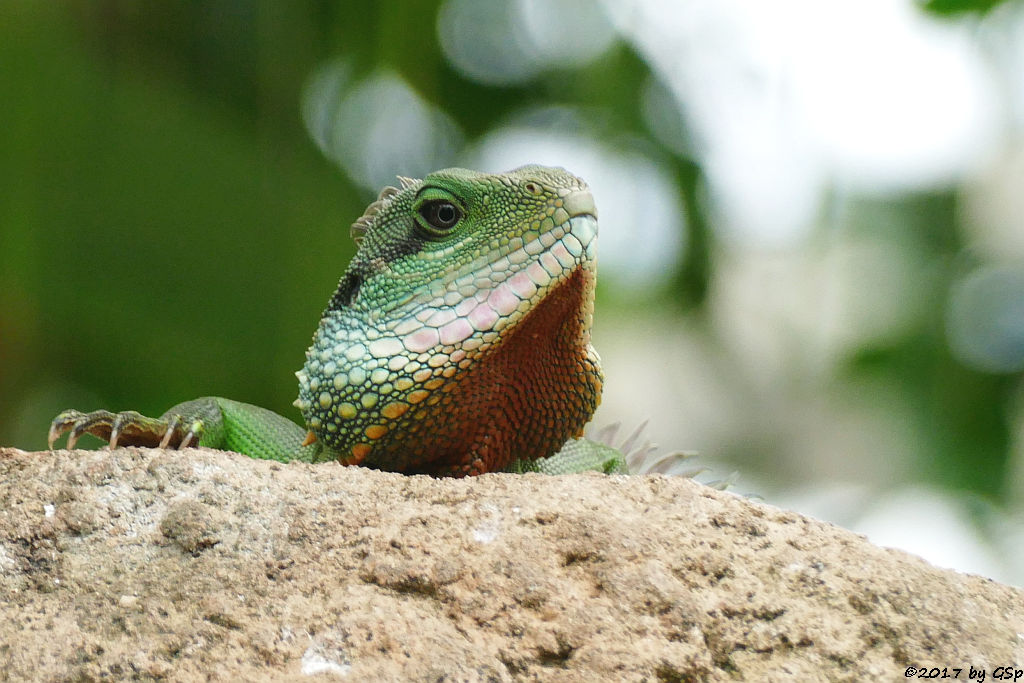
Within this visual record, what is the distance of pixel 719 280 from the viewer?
11.6 metres

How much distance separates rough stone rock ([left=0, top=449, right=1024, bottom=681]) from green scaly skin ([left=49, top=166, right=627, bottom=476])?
0.44m

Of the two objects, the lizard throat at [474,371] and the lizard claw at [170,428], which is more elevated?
the lizard throat at [474,371]

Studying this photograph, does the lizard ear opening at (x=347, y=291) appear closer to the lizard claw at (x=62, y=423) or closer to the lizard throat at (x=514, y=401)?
the lizard throat at (x=514, y=401)

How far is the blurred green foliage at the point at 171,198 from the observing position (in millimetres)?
6988

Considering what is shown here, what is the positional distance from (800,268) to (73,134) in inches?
286

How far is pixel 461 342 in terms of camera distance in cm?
319

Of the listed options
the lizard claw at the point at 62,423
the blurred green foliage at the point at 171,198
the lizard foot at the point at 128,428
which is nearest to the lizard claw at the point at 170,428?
the lizard foot at the point at 128,428

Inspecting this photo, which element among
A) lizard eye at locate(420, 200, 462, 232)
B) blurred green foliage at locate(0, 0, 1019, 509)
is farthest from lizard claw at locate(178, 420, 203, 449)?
blurred green foliage at locate(0, 0, 1019, 509)

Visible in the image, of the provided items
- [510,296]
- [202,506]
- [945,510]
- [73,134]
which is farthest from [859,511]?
[202,506]

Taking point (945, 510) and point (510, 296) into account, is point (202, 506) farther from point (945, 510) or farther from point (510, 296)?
point (945, 510)

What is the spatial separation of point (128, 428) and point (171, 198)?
451cm

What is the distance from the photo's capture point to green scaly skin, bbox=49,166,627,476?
3213mm

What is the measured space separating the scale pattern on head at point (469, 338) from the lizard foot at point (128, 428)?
45 cm

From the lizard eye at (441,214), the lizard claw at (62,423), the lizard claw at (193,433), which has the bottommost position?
the lizard claw at (62,423)
